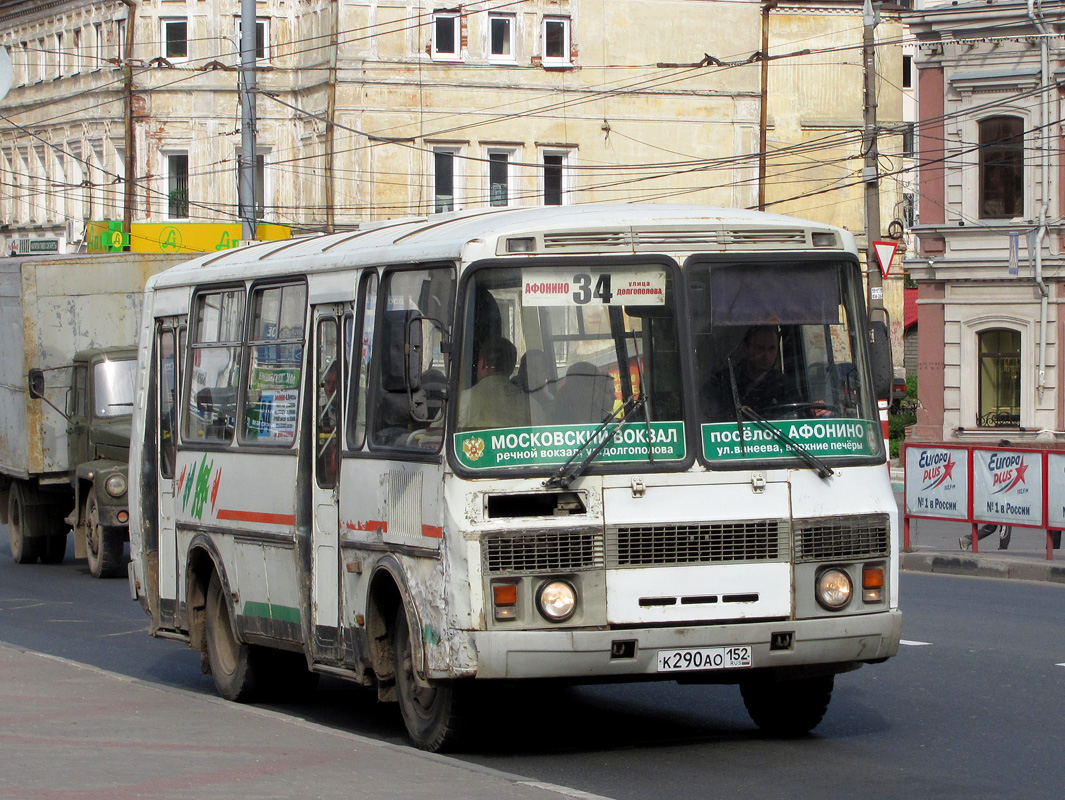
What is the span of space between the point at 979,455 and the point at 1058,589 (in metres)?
2.56

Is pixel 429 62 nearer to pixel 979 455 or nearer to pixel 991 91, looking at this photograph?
pixel 991 91

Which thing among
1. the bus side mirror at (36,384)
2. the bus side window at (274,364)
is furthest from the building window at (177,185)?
the bus side window at (274,364)

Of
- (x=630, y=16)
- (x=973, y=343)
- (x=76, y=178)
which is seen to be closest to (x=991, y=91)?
(x=973, y=343)

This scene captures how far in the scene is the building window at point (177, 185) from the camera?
164 feet

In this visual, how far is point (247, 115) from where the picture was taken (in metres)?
26.8

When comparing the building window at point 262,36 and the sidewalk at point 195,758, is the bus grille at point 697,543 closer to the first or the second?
the sidewalk at point 195,758

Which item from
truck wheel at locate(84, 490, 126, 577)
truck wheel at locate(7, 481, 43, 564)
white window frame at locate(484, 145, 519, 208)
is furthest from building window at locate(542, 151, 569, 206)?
truck wheel at locate(84, 490, 126, 577)

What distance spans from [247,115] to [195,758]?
19492mm

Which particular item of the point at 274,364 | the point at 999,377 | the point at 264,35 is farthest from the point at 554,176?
the point at 274,364

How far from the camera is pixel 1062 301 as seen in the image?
1415 inches

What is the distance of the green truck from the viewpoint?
20.8m

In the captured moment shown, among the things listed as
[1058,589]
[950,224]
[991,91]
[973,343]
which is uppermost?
[991,91]

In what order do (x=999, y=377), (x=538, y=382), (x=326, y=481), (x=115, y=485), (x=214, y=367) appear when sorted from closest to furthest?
(x=538, y=382) < (x=326, y=481) < (x=214, y=367) < (x=115, y=485) < (x=999, y=377)

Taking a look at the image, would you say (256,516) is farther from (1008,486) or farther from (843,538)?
(1008,486)
